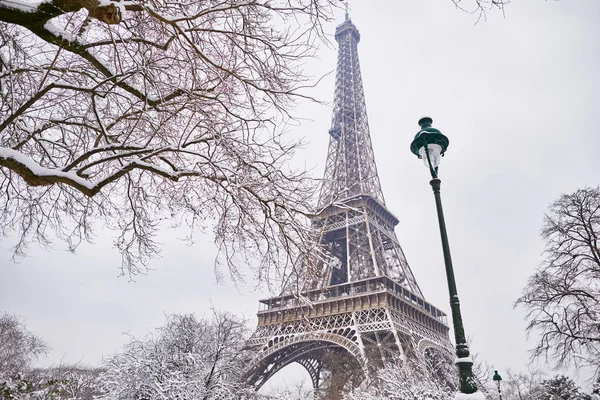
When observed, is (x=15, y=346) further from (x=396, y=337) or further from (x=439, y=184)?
(x=439, y=184)

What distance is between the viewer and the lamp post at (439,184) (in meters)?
4.45

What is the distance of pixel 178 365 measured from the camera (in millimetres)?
15969

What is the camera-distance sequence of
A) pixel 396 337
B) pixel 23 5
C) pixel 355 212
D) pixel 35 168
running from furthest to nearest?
pixel 355 212 → pixel 396 337 → pixel 35 168 → pixel 23 5

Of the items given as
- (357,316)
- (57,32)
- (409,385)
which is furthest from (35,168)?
(357,316)

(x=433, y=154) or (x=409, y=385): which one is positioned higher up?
(x=433, y=154)

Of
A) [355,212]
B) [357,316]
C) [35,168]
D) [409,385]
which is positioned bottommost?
[409,385]

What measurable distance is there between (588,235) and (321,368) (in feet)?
78.0

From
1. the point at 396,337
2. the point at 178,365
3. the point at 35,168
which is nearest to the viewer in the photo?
the point at 35,168

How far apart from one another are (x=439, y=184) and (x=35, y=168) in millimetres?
5027

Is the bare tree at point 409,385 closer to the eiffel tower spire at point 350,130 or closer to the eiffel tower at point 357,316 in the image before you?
the eiffel tower at point 357,316

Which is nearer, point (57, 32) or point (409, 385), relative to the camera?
point (57, 32)

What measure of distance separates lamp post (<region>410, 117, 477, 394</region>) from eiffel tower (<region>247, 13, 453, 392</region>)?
516 inches

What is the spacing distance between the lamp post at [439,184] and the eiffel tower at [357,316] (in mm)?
13098

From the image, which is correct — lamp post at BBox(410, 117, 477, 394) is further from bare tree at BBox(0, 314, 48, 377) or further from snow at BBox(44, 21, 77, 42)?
bare tree at BBox(0, 314, 48, 377)
